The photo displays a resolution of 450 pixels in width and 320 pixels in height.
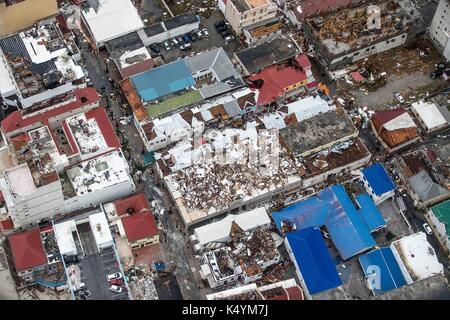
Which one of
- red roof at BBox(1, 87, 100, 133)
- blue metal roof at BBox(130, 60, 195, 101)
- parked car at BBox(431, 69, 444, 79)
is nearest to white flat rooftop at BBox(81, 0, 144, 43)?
blue metal roof at BBox(130, 60, 195, 101)

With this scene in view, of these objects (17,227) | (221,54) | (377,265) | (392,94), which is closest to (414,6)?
(392,94)

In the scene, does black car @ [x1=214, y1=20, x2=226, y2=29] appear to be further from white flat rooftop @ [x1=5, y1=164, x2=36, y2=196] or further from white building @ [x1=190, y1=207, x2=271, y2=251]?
white flat rooftop @ [x1=5, y1=164, x2=36, y2=196]

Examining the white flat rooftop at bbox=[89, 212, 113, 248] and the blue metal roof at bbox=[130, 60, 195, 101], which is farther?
the blue metal roof at bbox=[130, 60, 195, 101]

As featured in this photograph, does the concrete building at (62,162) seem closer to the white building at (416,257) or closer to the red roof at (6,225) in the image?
the red roof at (6,225)

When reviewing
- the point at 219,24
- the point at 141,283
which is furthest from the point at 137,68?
the point at 141,283

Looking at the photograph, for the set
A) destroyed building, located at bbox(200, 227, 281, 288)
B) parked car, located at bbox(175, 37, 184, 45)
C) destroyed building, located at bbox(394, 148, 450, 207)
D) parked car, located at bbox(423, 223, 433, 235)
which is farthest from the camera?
parked car, located at bbox(175, 37, 184, 45)

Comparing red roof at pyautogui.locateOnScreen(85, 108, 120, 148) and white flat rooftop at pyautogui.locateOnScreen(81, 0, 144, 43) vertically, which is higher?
white flat rooftop at pyautogui.locateOnScreen(81, 0, 144, 43)

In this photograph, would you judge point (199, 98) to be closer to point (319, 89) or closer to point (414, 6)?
point (319, 89)
